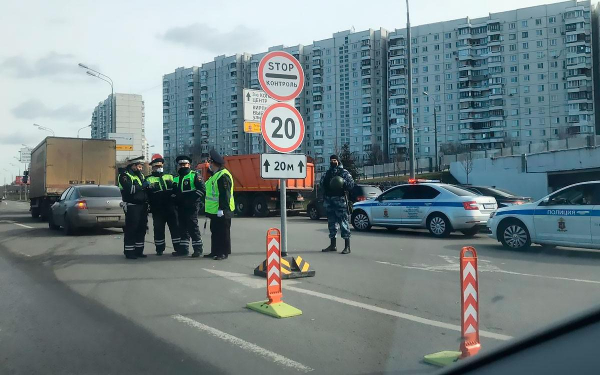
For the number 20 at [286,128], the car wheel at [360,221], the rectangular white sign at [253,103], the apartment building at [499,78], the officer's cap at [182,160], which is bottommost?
the car wheel at [360,221]

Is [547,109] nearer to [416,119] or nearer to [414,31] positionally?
[416,119]

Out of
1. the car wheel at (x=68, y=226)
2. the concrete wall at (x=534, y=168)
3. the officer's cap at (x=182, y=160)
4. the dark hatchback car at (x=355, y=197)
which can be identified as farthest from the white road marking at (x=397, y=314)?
the concrete wall at (x=534, y=168)

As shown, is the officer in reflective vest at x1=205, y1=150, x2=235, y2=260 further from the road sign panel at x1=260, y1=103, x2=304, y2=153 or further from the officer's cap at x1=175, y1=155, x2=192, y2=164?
the road sign panel at x1=260, y1=103, x2=304, y2=153

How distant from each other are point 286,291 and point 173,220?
4.12 metres

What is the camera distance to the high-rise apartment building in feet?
363

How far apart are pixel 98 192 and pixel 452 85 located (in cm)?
8033

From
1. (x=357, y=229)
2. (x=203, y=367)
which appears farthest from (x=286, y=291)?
(x=357, y=229)

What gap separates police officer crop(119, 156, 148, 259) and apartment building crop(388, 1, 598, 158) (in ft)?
231

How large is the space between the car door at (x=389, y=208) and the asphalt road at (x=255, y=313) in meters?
4.16

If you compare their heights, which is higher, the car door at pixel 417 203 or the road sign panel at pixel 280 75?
the road sign panel at pixel 280 75

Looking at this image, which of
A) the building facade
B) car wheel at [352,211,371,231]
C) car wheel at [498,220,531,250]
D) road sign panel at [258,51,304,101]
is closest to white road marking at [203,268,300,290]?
road sign panel at [258,51,304,101]

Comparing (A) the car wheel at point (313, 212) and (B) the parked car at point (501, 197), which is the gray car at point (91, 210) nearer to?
(A) the car wheel at point (313, 212)

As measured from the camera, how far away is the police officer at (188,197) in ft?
33.2

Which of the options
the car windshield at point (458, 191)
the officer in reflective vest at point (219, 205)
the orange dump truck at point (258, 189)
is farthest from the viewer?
the orange dump truck at point (258, 189)
